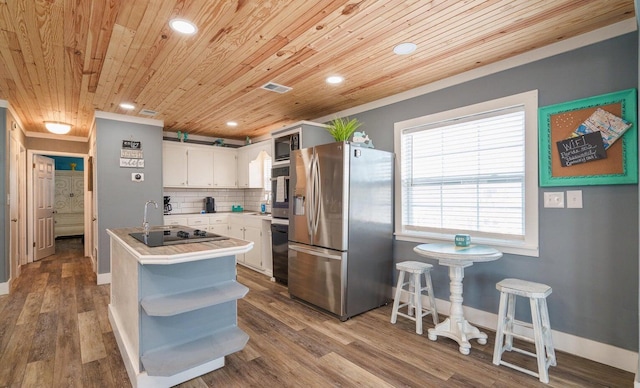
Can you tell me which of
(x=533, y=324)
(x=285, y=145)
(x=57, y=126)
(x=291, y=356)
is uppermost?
(x=57, y=126)

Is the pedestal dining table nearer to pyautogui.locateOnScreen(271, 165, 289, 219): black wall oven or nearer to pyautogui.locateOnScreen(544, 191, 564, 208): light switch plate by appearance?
pyautogui.locateOnScreen(544, 191, 564, 208): light switch plate

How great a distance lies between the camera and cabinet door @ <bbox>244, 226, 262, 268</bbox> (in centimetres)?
489

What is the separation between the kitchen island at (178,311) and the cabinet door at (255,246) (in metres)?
2.50

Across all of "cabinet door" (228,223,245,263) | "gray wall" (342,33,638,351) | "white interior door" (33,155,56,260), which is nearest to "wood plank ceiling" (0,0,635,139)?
"gray wall" (342,33,638,351)

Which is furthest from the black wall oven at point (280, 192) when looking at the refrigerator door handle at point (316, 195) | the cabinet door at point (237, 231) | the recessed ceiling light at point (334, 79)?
the recessed ceiling light at point (334, 79)

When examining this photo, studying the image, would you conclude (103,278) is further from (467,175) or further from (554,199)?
(554,199)

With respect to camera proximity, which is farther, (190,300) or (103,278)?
(103,278)

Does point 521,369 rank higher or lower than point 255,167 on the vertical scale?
lower

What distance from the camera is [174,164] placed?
548 cm

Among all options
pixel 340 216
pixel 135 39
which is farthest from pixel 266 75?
pixel 340 216

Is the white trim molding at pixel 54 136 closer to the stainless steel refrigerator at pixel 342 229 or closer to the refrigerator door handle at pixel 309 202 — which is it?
the stainless steel refrigerator at pixel 342 229

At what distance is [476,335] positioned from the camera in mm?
2598

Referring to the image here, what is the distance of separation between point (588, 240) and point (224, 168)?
17.8 feet

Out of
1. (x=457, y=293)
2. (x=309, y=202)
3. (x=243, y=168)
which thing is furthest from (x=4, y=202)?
(x=457, y=293)
